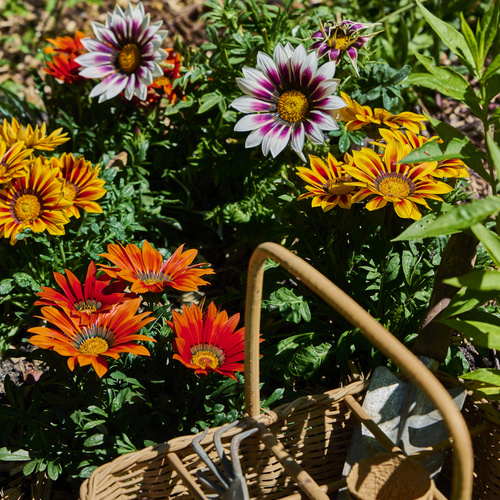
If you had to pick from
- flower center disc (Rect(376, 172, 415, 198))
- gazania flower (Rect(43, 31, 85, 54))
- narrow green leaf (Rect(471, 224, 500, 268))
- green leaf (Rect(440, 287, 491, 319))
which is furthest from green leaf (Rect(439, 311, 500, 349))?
gazania flower (Rect(43, 31, 85, 54))

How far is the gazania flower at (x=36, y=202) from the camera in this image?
1594mm

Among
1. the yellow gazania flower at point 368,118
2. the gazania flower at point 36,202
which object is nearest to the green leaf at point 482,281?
the yellow gazania flower at point 368,118

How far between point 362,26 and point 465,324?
928 millimetres

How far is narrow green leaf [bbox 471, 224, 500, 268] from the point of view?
1.09m

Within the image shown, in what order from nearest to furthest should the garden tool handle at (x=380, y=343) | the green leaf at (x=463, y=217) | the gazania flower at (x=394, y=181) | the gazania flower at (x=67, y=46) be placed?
1. the garden tool handle at (x=380, y=343)
2. the green leaf at (x=463, y=217)
3. the gazania flower at (x=394, y=181)
4. the gazania flower at (x=67, y=46)

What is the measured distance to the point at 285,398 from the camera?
1.62 m

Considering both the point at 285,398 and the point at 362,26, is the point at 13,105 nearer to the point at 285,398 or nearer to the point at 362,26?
the point at 362,26

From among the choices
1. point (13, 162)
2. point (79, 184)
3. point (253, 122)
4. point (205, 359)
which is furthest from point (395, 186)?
point (13, 162)

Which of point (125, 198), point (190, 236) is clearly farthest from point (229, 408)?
point (190, 236)

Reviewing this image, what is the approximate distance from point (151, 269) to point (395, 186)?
59cm

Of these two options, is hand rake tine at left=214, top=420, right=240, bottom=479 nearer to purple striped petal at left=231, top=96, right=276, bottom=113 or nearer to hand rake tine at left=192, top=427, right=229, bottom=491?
hand rake tine at left=192, top=427, right=229, bottom=491

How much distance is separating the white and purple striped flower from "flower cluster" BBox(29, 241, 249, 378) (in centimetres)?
78

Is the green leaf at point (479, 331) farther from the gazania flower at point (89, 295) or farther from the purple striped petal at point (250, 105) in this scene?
the purple striped petal at point (250, 105)

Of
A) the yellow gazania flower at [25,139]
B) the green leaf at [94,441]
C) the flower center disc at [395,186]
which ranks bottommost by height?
the green leaf at [94,441]
